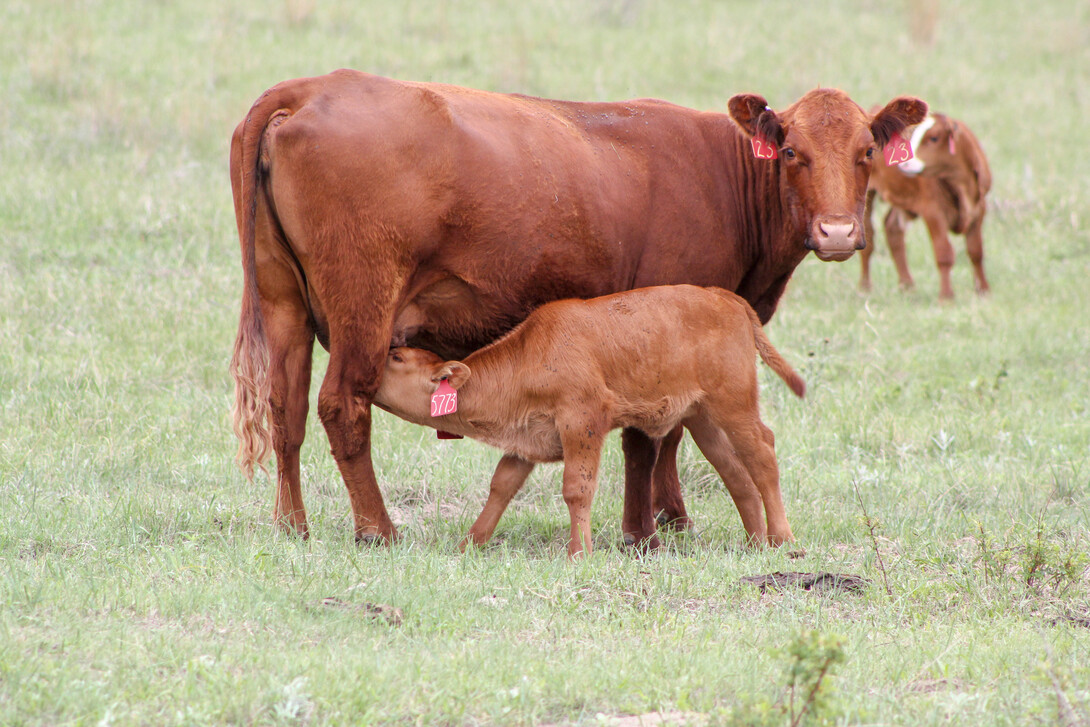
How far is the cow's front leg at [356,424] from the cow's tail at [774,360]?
5.62 feet

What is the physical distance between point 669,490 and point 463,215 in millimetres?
1902

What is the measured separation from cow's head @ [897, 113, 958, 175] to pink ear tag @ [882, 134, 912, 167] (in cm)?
578

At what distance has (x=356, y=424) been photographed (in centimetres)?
528

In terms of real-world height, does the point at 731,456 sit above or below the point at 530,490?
above

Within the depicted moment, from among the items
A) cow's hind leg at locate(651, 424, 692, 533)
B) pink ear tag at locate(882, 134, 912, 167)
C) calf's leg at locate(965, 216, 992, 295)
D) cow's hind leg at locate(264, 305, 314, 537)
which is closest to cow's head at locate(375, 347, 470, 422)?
cow's hind leg at locate(264, 305, 314, 537)

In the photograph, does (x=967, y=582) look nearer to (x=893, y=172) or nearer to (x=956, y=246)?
(x=893, y=172)

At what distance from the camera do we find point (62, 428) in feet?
21.7

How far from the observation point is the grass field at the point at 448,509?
363cm

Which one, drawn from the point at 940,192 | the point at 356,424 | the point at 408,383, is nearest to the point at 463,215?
the point at 408,383

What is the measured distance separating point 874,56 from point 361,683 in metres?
15.9

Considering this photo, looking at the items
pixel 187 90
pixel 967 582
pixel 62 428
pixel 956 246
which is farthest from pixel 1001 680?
pixel 187 90

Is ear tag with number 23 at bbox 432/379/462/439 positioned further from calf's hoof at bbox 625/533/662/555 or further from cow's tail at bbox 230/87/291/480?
calf's hoof at bbox 625/533/662/555

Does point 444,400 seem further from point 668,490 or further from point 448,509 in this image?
point 668,490

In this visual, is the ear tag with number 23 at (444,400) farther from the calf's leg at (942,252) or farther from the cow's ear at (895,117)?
the calf's leg at (942,252)
